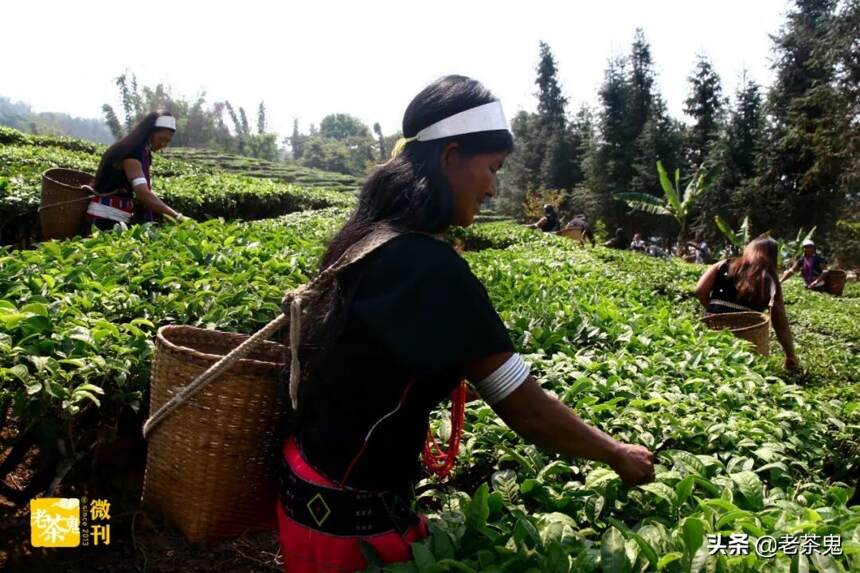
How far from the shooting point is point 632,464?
5.06ft

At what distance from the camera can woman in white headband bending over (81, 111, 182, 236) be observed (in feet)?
15.7

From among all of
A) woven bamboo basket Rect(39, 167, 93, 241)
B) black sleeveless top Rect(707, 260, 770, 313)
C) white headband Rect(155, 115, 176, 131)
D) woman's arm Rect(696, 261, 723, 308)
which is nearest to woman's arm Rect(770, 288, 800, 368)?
black sleeveless top Rect(707, 260, 770, 313)

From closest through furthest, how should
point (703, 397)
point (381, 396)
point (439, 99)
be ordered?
point (381, 396) → point (439, 99) → point (703, 397)

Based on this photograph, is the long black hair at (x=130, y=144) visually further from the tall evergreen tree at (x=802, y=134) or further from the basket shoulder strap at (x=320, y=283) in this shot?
the tall evergreen tree at (x=802, y=134)

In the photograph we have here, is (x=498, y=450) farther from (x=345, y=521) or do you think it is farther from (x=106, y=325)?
(x=106, y=325)

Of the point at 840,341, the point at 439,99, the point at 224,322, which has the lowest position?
the point at 840,341

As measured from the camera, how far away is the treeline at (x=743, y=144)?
2472cm

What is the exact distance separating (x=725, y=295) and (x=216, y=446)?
4740mm

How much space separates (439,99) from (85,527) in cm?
180

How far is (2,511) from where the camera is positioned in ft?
7.41

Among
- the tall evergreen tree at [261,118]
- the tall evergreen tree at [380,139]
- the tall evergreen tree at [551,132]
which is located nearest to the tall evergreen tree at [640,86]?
the tall evergreen tree at [551,132]

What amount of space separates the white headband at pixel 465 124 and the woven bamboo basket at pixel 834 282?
16.5 m

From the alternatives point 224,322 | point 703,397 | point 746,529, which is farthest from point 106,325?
point 703,397

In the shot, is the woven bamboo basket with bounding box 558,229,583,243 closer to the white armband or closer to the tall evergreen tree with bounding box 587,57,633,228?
the white armband
